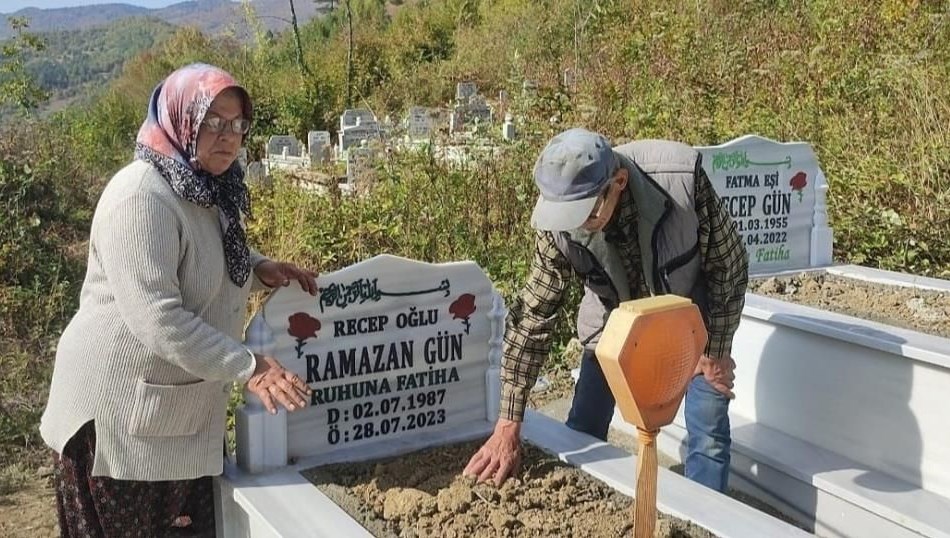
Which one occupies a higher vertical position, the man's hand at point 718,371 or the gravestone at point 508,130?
the gravestone at point 508,130

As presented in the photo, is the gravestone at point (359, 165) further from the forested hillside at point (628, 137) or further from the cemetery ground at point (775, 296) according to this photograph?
the cemetery ground at point (775, 296)

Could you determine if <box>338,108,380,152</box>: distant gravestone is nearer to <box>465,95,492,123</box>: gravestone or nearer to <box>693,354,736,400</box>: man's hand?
<box>465,95,492,123</box>: gravestone

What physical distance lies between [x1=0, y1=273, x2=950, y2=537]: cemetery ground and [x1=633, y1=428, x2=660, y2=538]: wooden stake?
0.70 meters

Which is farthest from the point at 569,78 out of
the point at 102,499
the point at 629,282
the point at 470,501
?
the point at 102,499

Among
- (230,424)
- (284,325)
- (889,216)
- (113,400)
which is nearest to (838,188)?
(889,216)

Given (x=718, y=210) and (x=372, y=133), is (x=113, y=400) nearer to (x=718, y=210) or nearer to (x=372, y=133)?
(x=718, y=210)

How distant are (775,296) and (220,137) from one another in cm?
280

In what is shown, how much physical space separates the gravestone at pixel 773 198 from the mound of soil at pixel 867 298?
14cm

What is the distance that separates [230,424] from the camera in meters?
4.01

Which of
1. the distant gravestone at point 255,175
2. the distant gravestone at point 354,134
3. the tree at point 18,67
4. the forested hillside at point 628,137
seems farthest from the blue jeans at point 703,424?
the tree at point 18,67

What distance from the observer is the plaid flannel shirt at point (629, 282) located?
2.57m

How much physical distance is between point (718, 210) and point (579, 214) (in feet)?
2.05

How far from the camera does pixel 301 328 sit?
8.15 ft

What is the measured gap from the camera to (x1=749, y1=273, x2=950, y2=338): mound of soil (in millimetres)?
3721
